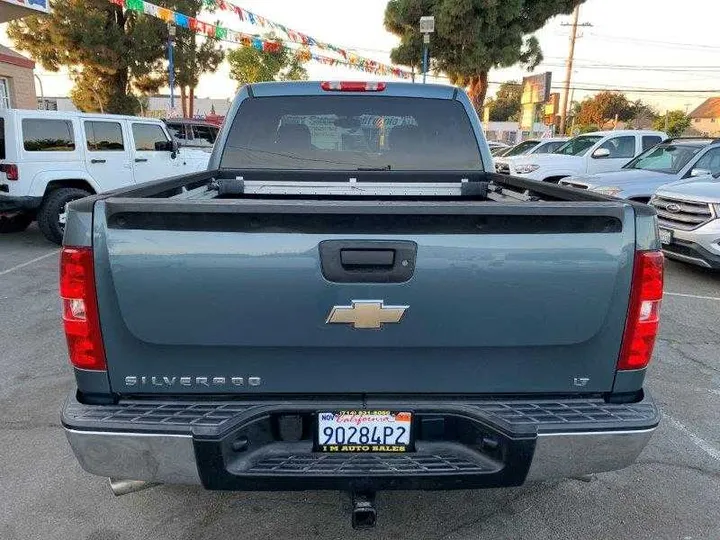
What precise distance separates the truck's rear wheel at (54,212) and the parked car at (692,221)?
876 cm

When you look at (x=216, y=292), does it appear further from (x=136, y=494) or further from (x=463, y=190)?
(x=463, y=190)

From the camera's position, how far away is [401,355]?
1.97 meters

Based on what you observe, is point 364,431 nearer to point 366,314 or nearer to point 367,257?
point 366,314

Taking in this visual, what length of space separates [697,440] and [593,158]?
10.7 m

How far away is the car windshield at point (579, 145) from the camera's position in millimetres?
14047

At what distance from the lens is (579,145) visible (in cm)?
1454

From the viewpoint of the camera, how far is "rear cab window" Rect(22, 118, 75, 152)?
318 inches

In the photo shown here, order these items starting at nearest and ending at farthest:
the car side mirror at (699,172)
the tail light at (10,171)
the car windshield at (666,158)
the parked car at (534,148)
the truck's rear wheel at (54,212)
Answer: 1. the tail light at (10,171)
2. the truck's rear wheel at (54,212)
3. the car side mirror at (699,172)
4. the car windshield at (666,158)
5. the parked car at (534,148)

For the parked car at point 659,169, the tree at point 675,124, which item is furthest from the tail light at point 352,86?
the tree at point 675,124

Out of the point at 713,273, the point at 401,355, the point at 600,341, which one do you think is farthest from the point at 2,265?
the point at 713,273

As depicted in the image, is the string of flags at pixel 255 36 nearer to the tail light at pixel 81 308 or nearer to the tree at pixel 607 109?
the tail light at pixel 81 308

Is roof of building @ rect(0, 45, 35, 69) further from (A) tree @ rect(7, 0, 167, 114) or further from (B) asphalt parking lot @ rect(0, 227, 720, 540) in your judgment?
(B) asphalt parking lot @ rect(0, 227, 720, 540)

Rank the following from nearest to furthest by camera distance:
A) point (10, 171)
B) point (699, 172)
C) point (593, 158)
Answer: point (10, 171) < point (699, 172) < point (593, 158)

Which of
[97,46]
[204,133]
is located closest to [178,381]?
[204,133]
